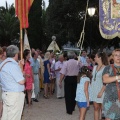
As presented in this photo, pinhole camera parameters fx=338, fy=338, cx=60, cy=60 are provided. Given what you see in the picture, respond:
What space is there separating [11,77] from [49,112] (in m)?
4.37

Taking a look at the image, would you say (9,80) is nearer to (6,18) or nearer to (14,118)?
(14,118)

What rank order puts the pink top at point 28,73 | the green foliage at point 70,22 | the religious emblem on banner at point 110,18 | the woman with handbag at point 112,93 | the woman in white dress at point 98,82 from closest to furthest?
the woman with handbag at point 112,93 < the woman in white dress at point 98,82 < the pink top at point 28,73 < the religious emblem on banner at point 110,18 < the green foliage at point 70,22

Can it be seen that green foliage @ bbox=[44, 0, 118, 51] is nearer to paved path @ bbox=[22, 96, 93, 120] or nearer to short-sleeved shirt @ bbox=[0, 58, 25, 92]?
paved path @ bbox=[22, 96, 93, 120]

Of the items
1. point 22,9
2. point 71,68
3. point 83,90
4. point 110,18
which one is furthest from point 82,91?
point 110,18

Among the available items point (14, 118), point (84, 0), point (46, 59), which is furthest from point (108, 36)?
point (84, 0)

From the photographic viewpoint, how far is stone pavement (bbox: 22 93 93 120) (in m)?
8.89

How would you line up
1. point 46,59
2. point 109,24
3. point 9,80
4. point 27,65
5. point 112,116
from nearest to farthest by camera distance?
point 112,116 → point 9,80 → point 27,65 → point 46,59 → point 109,24

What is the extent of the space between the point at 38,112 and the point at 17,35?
111 feet

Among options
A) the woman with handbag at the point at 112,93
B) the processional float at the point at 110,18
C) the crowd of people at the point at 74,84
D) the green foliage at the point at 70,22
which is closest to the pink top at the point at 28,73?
the crowd of people at the point at 74,84

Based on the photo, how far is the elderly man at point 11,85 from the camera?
17.8 ft

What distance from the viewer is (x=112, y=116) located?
507cm

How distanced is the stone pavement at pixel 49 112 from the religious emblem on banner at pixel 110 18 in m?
4.45

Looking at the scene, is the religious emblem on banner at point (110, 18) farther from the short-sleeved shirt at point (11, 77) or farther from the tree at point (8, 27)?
the tree at point (8, 27)

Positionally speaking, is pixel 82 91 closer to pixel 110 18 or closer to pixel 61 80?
pixel 61 80
